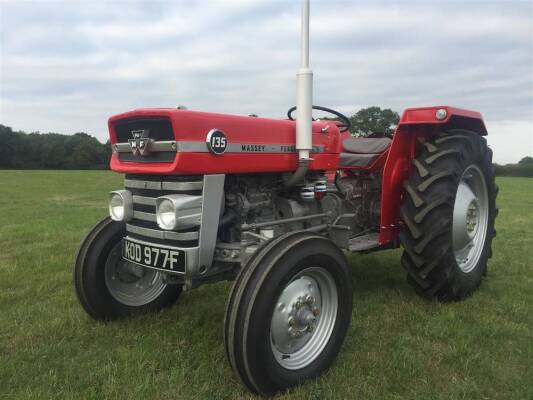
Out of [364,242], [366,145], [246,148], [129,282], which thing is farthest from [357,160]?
[129,282]

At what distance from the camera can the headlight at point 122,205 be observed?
9.95ft

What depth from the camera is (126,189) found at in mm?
3125

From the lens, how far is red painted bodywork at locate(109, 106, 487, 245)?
269 centimetres

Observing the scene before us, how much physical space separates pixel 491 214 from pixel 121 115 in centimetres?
355

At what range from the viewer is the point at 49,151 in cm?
4303

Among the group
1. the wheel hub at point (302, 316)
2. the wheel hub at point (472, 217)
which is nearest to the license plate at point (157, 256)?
the wheel hub at point (302, 316)

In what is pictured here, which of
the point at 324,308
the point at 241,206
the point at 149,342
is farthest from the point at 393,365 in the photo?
the point at 149,342

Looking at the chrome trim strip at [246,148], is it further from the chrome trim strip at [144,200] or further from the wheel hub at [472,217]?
the wheel hub at [472,217]

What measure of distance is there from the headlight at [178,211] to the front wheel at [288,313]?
0.46 metres

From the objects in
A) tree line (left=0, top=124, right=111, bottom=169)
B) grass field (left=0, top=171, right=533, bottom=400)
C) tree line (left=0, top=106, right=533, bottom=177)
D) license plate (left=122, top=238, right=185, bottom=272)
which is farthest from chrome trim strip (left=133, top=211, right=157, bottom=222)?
tree line (left=0, top=124, right=111, bottom=169)

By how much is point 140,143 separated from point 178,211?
0.52 meters

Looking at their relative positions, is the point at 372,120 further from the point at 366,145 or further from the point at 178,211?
the point at 178,211

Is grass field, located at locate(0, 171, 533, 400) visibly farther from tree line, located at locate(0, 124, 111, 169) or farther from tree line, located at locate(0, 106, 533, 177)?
tree line, located at locate(0, 124, 111, 169)

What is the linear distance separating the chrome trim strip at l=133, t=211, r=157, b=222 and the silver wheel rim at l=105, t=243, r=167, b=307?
662 mm
